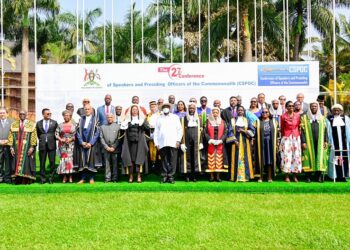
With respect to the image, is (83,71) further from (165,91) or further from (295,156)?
(295,156)

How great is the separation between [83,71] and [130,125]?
310cm

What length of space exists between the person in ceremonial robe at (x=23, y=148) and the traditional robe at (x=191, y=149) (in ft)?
9.30

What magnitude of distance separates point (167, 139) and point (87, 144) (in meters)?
1.52

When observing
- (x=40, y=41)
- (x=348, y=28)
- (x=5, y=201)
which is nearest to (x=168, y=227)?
(x=5, y=201)

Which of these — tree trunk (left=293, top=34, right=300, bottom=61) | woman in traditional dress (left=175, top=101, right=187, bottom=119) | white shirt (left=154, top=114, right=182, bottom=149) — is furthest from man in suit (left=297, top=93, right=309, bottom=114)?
tree trunk (left=293, top=34, right=300, bottom=61)

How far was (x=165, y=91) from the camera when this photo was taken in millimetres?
11914

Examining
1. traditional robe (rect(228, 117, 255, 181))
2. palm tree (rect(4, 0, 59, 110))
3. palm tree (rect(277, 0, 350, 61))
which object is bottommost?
traditional robe (rect(228, 117, 255, 181))

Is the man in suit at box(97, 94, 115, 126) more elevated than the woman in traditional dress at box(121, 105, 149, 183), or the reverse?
the man in suit at box(97, 94, 115, 126)

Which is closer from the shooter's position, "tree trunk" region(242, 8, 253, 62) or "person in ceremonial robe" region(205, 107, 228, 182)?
"person in ceremonial robe" region(205, 107, 228, 182)

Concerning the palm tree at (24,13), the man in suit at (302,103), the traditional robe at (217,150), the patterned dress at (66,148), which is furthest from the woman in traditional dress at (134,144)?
the palm tree at (24,13)

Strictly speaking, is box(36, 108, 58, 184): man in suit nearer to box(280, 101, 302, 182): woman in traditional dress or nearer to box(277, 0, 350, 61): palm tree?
box(280, 101, 302, 182): woman in traditional dress

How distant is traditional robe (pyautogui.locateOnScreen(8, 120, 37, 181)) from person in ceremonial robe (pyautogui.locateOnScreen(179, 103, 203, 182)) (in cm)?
283

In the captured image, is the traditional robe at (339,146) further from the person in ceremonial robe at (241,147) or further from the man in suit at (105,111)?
the man in suit at (105,111)

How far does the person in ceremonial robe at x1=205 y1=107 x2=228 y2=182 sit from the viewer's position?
9336 millimetres
